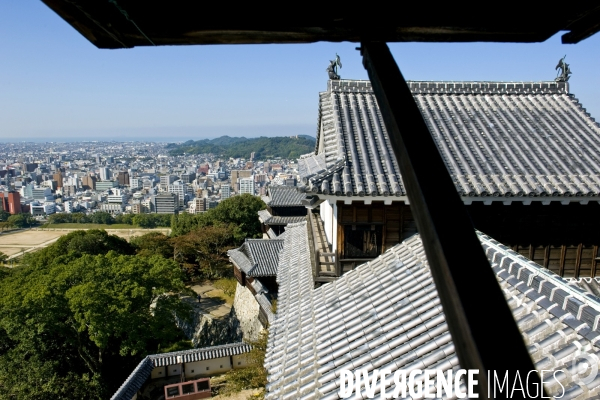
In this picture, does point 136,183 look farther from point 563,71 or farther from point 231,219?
point 563,71

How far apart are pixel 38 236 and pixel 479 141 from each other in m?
77.7

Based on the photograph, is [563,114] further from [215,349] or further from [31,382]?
[31,382]

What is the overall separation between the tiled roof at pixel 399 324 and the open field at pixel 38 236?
5249cm

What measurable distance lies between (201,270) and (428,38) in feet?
100

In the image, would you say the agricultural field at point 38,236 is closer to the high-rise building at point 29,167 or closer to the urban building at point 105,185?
the urban building at point 105,185

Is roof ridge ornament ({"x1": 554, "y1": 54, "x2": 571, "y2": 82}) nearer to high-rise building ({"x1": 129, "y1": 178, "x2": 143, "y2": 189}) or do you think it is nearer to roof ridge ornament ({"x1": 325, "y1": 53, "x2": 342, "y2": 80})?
roof ridge ornament ({"x1": 325, "y1": 53, "x2": 342, "y2": 80})

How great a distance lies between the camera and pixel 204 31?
1.57m

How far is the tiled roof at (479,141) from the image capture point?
613 cm

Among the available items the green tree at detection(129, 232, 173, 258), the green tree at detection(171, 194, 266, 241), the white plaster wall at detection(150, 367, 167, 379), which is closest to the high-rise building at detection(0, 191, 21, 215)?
the green tree at detection(171, 194, 266, 241)

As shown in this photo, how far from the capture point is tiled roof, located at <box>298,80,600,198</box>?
6133 millimetres

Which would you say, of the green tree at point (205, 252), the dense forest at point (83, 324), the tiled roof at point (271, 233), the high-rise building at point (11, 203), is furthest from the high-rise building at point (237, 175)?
the dense forest at point (83, 324)

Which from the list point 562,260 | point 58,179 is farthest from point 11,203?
point 562,260

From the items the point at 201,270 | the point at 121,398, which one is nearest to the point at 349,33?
the point at 121,398

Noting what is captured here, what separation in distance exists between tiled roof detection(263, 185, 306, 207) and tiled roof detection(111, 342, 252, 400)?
1328 centimetres
